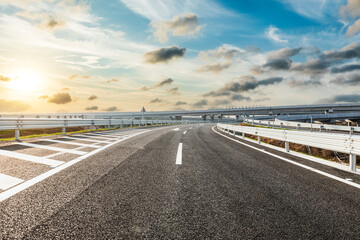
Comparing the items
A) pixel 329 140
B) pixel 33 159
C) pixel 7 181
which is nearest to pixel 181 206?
pixel 7 181

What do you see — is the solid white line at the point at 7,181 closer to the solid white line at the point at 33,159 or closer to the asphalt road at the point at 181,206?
the asphalt road at the point at 181,206

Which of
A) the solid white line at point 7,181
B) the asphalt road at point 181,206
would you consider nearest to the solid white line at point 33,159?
the asphalt road at point 181,206

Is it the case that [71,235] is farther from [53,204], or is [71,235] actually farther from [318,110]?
[318,110]

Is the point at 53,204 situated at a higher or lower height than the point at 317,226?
higher

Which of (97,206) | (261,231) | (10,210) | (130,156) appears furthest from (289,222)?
(130,156)

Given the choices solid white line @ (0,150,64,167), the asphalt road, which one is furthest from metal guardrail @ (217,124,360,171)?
solid white line @ (0,150,64,167)

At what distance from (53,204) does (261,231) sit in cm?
274

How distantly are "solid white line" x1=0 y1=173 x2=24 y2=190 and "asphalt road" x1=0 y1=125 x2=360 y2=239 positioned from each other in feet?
1.48

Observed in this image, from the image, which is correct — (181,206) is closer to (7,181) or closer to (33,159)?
(7,181)

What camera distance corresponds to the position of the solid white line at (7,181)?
11.3 feet

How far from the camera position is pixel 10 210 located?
2.63 metres

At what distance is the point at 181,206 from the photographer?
9.41ft

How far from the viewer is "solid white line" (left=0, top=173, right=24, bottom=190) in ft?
11.3

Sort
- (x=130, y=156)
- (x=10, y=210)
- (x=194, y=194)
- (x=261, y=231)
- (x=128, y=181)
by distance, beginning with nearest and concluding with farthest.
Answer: (x=261, y=231)
(x=10, y=210)
(x=194, y=194)
(x=128, y=181)
(x=130, y=156)
